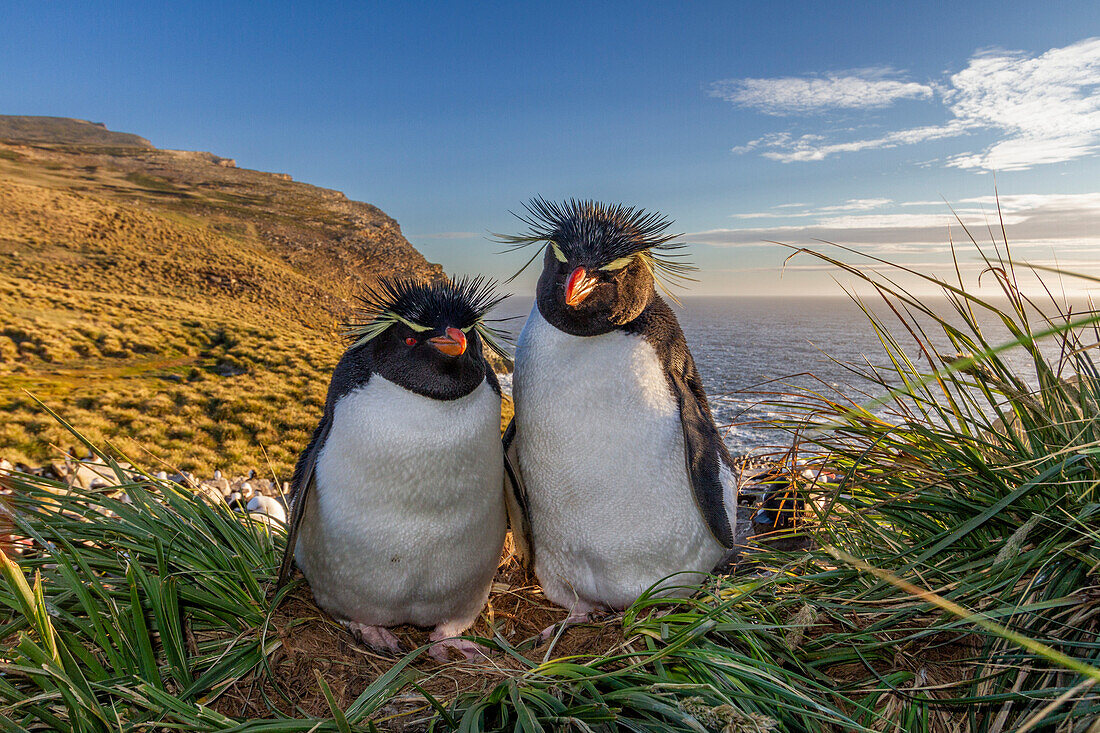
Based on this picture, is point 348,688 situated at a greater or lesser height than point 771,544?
lesser

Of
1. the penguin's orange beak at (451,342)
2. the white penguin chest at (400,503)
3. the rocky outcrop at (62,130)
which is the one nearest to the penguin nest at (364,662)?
the white penguin chest at (400,503)

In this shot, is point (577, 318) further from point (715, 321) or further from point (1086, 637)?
point (715, 321)

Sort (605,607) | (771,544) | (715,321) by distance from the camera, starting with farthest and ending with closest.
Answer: (715,321) → (771,544) → (605,607)

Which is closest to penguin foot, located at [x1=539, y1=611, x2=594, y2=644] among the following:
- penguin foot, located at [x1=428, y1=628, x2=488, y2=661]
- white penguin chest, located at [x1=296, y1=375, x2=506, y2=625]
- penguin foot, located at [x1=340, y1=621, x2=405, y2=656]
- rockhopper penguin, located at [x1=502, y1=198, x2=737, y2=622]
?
rockhopper penguin, located at [x1=502, y1=198, x2=737, y2=622]

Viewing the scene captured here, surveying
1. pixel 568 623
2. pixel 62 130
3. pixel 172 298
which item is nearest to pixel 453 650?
pixel 568 623

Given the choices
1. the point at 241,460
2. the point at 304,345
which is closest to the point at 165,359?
the point at 304,345

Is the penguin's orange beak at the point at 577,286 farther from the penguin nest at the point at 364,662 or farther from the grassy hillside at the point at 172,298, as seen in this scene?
the penguin nest at the point at 364,662

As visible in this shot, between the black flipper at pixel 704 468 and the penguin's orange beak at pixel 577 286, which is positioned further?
the black flipper at pixel 704 468

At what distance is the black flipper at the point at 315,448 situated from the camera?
1975 millimetres

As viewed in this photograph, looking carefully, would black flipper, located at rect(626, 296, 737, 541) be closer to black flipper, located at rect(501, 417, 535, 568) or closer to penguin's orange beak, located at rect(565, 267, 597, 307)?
penguin's orange beak, located at rect(565, 267, 597, 307)

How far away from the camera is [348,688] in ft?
5.90

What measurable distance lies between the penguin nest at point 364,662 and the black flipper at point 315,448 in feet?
0.73

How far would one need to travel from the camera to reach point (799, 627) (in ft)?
4.60

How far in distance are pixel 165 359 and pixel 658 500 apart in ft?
77.3
